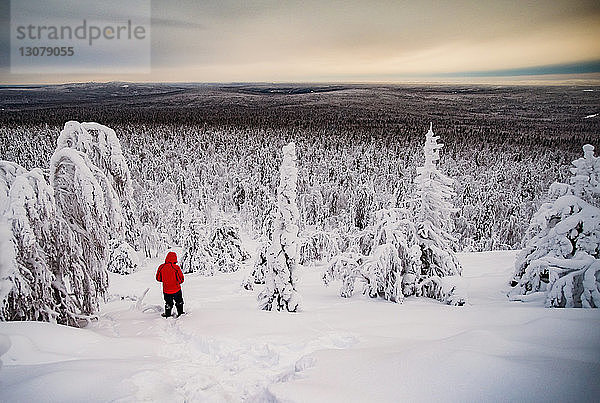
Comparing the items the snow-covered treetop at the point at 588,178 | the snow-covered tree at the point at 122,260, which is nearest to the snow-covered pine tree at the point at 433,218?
the snow-covered treetop at the point at 588,178

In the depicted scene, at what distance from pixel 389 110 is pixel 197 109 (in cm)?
7335

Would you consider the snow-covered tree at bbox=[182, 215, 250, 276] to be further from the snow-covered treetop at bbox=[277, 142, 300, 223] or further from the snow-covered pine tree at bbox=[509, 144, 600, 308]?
the snow-covered pine tree at bbox=[509, 144, 600, 308]

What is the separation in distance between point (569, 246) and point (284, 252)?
7.19 m

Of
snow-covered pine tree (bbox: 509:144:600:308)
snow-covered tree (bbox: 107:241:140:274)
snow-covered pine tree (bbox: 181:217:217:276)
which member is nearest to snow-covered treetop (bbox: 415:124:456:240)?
snow-covered pine tree (bbox: 509:144:600:308)

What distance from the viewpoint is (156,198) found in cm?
4159

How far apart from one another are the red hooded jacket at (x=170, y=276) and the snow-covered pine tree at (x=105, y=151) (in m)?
0.98

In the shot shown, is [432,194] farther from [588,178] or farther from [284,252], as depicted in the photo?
[284,252]

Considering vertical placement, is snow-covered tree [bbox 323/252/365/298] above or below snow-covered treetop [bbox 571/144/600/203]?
below

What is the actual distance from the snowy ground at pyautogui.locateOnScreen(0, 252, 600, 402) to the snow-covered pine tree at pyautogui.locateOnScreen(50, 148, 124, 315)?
33.0 inches

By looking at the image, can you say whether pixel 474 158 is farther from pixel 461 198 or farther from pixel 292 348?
pixel 292 348

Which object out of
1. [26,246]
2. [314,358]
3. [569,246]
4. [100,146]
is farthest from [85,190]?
[569,246]

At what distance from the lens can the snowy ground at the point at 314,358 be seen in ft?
11.1

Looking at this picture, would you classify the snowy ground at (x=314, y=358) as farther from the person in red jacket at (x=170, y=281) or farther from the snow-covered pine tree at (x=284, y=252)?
the snow-covered pine tree at (x=284, y=252)

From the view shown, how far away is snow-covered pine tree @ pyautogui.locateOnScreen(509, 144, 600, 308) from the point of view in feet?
24.2
